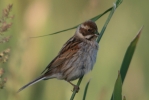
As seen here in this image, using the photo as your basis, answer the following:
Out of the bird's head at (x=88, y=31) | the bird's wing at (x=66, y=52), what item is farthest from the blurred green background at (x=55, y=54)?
the bird's head at (x=88, y=31)

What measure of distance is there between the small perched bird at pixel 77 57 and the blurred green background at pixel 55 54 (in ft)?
0.18

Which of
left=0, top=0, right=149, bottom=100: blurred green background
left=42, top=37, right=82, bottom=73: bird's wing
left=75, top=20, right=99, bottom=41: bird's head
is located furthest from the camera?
left=42, top=37, right=82, bottom=73: bird's wing

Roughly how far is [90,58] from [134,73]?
0.54m

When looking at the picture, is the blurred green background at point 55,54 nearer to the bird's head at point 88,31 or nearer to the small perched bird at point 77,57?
the small perched bird at point 77,57

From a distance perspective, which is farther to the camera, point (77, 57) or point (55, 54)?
point (55, 54)

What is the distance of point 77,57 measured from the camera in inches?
120

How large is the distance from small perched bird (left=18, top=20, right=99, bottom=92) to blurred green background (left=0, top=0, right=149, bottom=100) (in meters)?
0.06

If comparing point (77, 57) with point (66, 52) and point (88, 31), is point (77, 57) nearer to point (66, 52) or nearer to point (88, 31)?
point (66, 52)

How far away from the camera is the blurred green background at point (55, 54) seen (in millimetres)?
2695

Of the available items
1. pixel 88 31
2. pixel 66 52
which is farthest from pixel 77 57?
pixel 88 31

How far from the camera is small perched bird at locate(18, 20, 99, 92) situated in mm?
2920

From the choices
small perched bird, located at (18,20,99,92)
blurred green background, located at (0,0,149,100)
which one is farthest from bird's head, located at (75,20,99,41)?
blurred green background, located at (0,0,149,100)

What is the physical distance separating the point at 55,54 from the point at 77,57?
20 centimetres

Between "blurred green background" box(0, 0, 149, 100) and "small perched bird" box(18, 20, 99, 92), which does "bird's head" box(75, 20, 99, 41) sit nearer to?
"small perched bird" box(18, 20, 99, 92)
